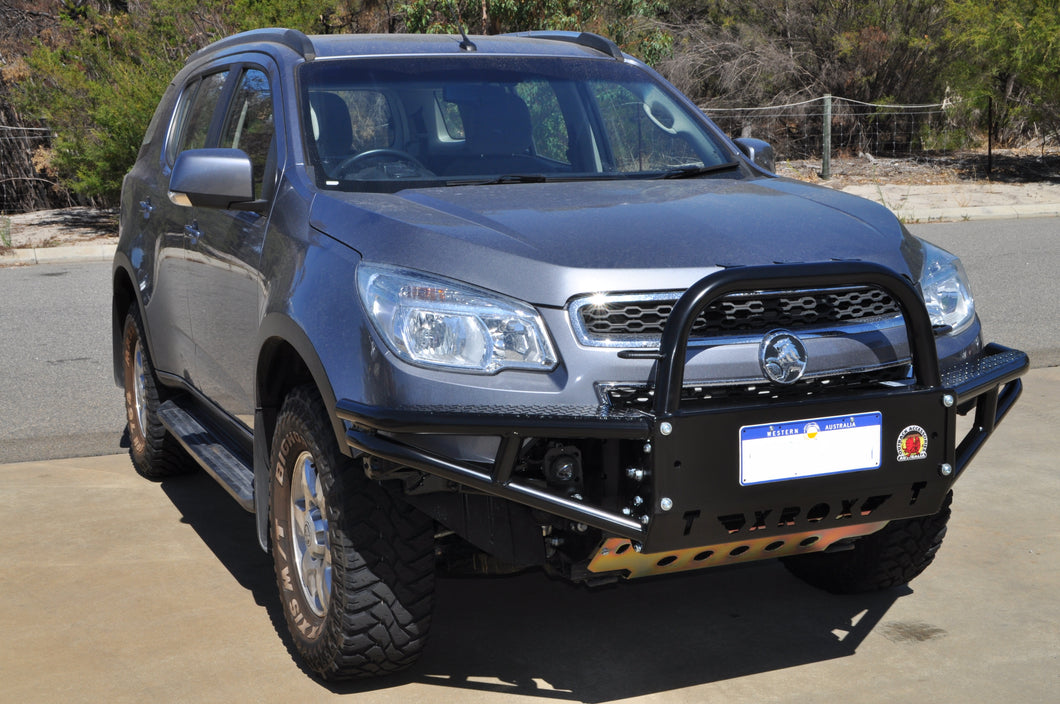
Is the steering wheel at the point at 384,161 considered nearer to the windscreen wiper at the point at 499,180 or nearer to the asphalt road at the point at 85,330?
the windscreen wiper at the point at 499,180

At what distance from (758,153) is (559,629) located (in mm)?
2010

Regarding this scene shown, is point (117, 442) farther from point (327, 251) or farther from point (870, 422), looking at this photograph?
point (870, 422)

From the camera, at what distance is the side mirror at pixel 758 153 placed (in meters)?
4.75

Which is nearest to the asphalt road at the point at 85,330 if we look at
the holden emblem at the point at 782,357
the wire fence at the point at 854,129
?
the holden emblem at the point at 782,357

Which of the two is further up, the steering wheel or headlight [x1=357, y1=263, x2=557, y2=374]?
the steering wheel

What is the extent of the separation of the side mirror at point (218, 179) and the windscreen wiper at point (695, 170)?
4.59 feet

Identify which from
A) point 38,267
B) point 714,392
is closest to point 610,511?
point 714,392

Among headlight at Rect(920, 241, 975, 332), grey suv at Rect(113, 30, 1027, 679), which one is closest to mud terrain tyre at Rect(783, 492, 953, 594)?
grey suv at Rect(113, 30, 1027, 679)

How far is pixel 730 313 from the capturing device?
309 centimetres

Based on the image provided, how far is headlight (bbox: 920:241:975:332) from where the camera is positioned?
3.53m

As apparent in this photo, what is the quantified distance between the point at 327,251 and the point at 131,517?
2.37 meters

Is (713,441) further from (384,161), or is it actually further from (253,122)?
(253,122)

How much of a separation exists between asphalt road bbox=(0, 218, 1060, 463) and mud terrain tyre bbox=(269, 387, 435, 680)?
3.26 meters

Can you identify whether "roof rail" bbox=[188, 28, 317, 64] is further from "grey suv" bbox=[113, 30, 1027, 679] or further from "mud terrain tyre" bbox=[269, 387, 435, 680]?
"mud terrain tyre" bbox=[269, 387, 435, 680]
